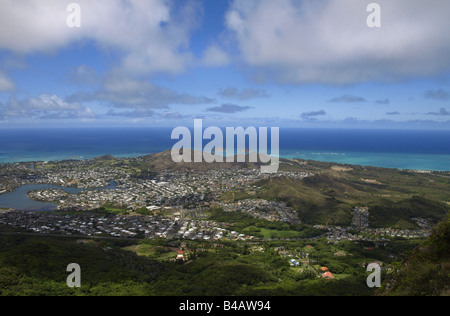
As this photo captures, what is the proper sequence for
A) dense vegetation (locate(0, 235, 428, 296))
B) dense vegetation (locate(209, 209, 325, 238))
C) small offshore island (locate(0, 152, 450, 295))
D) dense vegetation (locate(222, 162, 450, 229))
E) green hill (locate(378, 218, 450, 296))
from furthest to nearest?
dense vegetation (locate(222, 162, 450, 229)) → dense vegetation (locate(209, 209, 325, 238)) → small offshore island (locate(0, 152, 450, 295)) → dense vegetation (locate(0, 235, 428, 296)) → green hill (locate(378, 218, 450, 296))

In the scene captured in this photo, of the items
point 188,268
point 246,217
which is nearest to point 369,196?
point 246,217

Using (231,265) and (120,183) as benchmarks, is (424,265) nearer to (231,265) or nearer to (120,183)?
(231,265)

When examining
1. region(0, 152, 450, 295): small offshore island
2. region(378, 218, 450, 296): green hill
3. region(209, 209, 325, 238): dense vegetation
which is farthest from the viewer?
region(209, 209, 325, 238): dense vegetation

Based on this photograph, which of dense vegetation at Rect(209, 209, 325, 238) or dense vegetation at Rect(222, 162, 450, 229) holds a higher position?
dense vegetation at Rect(222, 162, 450, 229)

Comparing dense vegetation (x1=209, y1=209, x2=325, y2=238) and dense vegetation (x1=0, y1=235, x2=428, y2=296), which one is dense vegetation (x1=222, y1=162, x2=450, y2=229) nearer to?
dense vegetation (x1=209, y1=209, x2=325, y2=238)

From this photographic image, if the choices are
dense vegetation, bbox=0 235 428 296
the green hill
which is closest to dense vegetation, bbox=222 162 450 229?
dense vegetation, bbox=0 235 428 296

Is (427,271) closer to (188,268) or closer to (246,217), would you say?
(188,268)

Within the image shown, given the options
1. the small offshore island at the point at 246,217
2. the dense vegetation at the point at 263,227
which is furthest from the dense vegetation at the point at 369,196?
the dense vegetation at the point at 263,227

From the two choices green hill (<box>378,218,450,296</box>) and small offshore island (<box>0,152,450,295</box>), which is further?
small offshore island (<box>0,152,450,295</box>)

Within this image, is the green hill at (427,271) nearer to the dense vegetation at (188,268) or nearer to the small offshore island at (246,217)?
the small offshore island at (246,217)

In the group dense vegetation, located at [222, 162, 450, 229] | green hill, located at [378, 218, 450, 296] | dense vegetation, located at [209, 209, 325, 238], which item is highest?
green hill, located at [378, 218, 450, 296]
